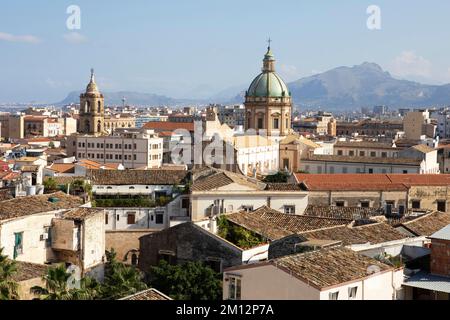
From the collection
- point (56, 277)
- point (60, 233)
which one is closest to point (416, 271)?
point (56, 277)

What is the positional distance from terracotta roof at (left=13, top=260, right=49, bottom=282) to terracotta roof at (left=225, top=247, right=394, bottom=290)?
564 centimetres

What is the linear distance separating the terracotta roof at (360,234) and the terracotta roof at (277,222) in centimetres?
200

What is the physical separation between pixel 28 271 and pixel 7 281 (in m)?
2.06

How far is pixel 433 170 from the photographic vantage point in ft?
174

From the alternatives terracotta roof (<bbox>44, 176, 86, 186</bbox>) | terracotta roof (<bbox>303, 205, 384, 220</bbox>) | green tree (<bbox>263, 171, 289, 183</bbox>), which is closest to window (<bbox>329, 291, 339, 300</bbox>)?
terracotta roof (<bbox>303, 205, 384, 220</bbox>)

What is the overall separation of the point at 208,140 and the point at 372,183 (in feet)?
65.7

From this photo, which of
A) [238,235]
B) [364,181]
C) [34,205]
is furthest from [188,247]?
[364,181]

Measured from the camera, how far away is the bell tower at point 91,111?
226ft

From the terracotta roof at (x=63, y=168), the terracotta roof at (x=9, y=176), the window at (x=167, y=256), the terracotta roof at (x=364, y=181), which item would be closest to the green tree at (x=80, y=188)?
the terracotta roof at (x=9, y=176)

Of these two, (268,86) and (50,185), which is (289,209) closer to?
(50,185)

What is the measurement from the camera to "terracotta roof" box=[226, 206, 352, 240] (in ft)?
73.0
